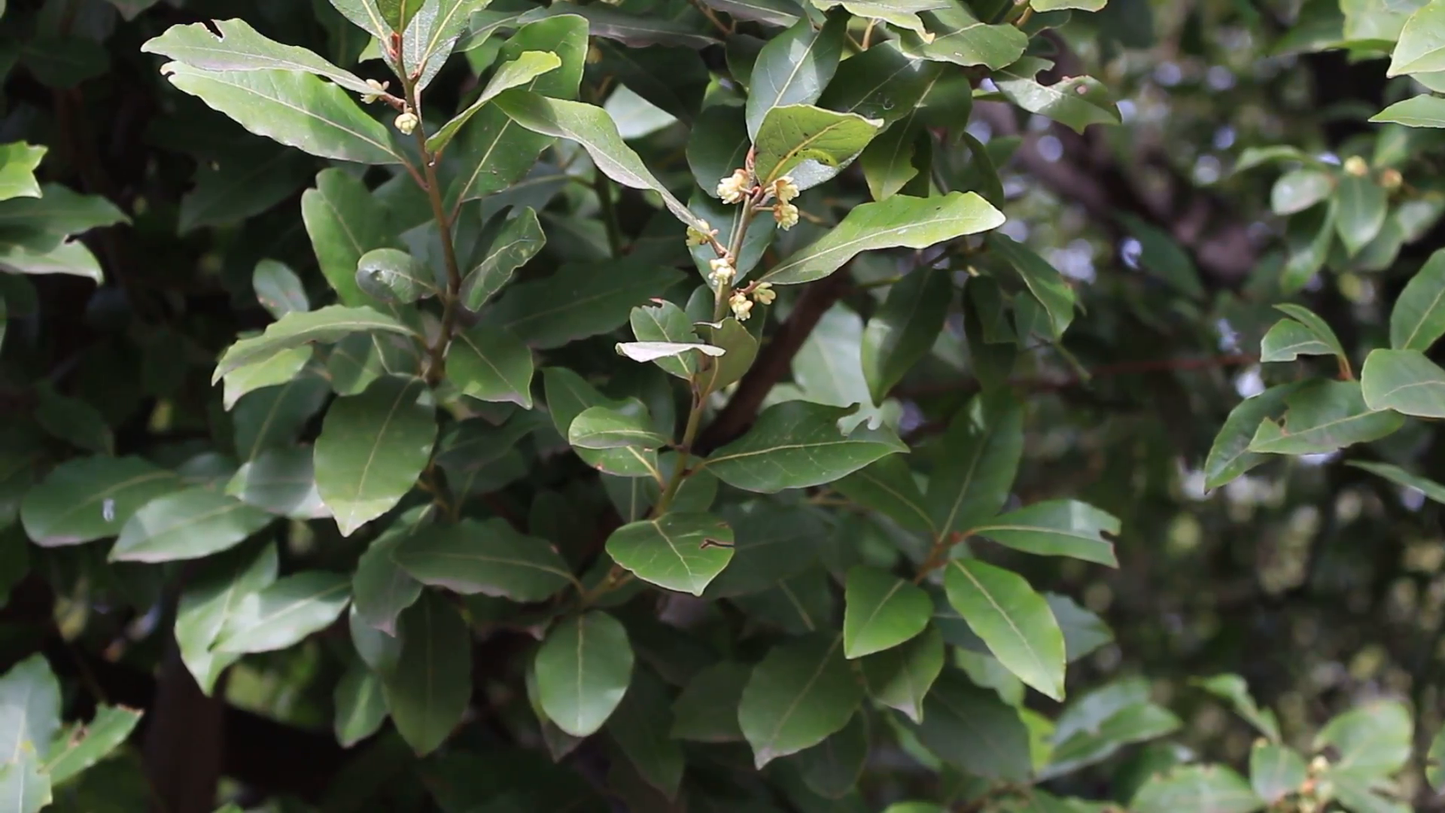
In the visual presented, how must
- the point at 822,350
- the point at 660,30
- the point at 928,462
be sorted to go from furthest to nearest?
the point at 928,462
the point at 822,350
the point at 660,30

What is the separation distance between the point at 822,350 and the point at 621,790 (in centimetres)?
43

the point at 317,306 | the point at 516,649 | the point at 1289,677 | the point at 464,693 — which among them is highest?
the point at 317,306

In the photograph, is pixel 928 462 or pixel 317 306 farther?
pixel 928 462

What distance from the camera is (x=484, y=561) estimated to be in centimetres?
80

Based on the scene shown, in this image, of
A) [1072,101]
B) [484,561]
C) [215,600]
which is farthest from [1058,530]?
[215,600]

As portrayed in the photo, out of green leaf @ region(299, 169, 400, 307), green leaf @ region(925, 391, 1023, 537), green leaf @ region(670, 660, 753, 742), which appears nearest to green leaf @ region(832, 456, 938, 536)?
green leaf @ region(925, 391, 1023, 537)

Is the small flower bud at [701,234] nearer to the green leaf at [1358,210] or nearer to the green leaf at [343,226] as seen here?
the green leaf at [343,226]

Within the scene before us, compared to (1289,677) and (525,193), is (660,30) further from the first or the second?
(1289,677)

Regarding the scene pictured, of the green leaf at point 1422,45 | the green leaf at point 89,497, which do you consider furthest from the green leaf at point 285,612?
the green leaf at point 1422,45

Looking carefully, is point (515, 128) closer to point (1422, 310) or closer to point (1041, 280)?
point (1041, 280)

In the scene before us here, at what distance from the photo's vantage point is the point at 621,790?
949 mm

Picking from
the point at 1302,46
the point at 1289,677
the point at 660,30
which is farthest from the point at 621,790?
the point at 1289,677

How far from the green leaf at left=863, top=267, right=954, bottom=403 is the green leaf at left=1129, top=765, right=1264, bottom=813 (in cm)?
58

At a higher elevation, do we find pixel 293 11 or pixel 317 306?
pixel 293 11
